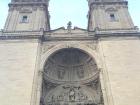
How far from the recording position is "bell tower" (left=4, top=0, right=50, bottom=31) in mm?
20789

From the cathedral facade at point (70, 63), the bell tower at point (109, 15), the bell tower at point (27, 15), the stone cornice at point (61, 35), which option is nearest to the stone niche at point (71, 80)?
the cathedral facade at point (70, 63)

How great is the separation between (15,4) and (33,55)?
275 inches

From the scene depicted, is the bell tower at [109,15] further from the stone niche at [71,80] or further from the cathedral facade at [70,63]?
the stone niche at [71,80]

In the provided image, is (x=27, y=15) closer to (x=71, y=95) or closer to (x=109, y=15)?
(x=109, y=15)

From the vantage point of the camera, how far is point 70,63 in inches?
774

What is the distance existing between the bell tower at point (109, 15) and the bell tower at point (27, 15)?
3.93 meters

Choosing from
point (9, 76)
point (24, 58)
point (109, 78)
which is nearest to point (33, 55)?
point (24, 58)

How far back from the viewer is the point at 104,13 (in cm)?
2212

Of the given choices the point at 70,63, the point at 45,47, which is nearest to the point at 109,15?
the point at 70,63

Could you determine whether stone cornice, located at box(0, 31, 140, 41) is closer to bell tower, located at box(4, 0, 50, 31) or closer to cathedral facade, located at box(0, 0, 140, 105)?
cathedral facade, located at box(0, 0, 140, 105)

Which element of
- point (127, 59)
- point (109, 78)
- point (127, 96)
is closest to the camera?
point (127, 96)

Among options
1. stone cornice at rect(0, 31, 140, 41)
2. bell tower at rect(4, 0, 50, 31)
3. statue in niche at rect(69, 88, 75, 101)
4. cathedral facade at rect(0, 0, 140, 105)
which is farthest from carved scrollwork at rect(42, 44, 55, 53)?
statue in niche at rect(69, 88, 75, 101)

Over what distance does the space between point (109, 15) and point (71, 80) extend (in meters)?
6.50

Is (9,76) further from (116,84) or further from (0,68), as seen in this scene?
(116,84)
